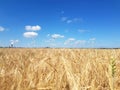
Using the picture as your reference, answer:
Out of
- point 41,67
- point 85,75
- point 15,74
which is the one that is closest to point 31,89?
point 15,74

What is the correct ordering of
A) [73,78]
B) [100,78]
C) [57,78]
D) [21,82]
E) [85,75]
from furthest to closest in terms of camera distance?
[100,78], [85,75], [57,78], [21,82], [73,78]

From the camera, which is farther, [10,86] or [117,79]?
[117,79]

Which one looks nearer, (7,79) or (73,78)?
(73,78)

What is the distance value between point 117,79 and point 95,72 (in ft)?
1.17

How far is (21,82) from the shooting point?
1.85 meters

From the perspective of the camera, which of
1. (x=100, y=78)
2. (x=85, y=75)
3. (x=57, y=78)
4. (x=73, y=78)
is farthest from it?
(x=100, y=78)

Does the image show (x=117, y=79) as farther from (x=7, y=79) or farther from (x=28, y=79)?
(x=7, y=79)

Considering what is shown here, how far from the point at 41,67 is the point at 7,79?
52 centimetres

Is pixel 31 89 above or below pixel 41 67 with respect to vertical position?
below

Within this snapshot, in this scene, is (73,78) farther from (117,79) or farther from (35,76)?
(117,79)

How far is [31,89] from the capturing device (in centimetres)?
174

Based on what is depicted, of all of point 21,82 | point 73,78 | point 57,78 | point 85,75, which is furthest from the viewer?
point 85,75

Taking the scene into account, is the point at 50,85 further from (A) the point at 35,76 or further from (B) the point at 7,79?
(B) the point at 7,79

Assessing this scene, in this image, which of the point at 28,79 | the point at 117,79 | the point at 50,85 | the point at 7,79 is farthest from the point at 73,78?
the point at 117,79
